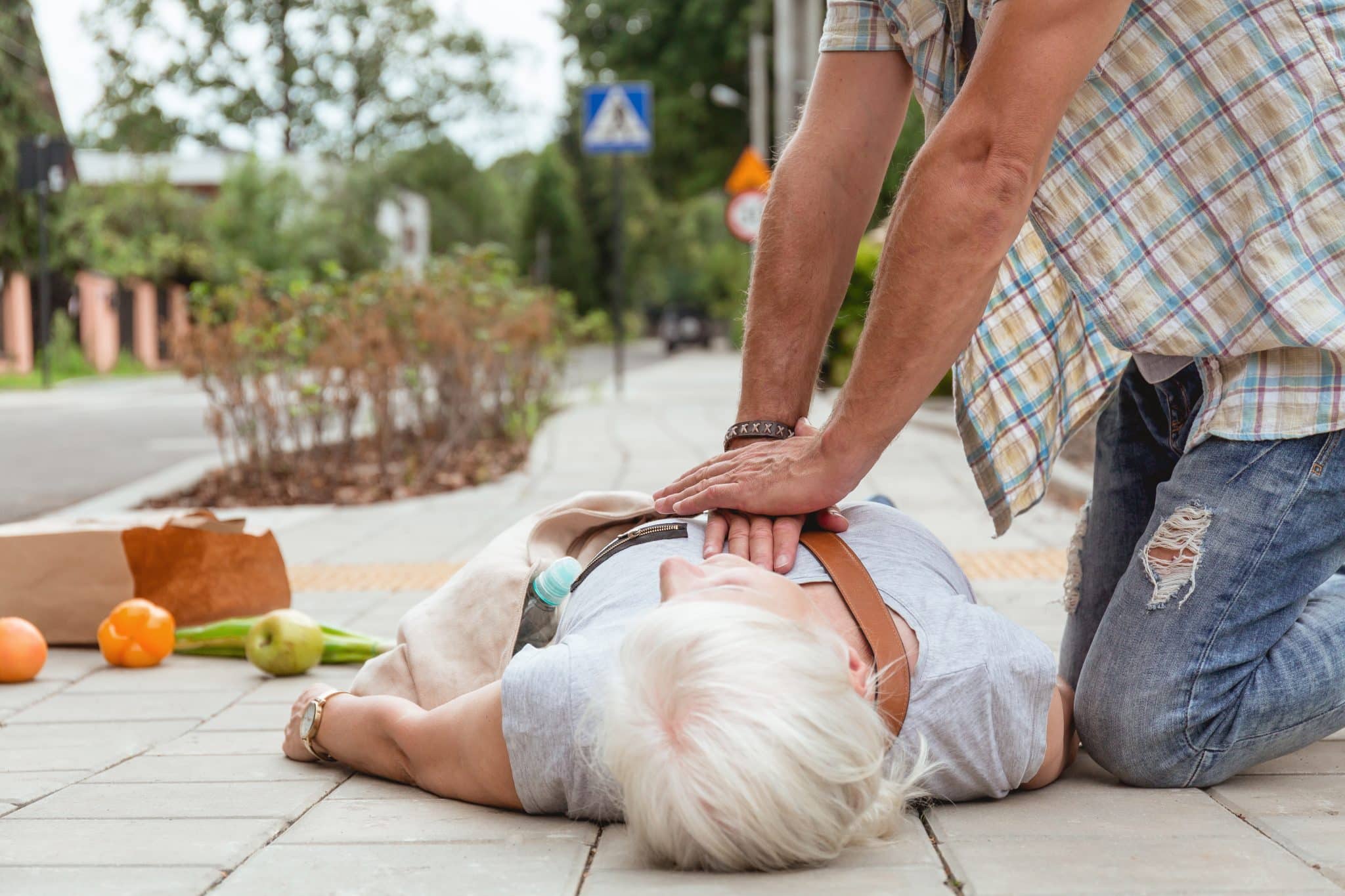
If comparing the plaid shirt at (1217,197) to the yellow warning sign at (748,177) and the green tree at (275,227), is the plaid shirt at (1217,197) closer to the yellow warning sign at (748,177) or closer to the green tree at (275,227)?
the yellow warning sign at (748,177)

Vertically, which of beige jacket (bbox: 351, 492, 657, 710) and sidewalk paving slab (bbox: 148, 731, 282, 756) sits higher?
beige jacket (bbox: 351, 492, 657, 710)

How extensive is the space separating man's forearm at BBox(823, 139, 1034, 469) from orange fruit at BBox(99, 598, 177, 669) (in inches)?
87.1

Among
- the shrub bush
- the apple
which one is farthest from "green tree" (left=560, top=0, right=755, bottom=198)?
the apple

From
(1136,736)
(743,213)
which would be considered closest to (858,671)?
(1136,736)

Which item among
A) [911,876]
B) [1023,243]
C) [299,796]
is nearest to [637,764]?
[911,876]

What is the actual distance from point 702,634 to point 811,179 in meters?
1.35

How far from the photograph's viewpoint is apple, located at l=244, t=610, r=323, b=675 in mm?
3791

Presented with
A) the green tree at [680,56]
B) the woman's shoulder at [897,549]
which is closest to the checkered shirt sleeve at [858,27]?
the woman's shoulder at [897,549]

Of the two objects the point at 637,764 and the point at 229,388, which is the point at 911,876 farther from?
the point at 229,388

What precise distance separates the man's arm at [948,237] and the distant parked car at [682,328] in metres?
44.2

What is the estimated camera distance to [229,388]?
26.5 ft

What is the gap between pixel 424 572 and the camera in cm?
557

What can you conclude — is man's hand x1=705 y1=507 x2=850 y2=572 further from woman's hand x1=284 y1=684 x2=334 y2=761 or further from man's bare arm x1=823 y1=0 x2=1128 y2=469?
woman's hand x1=284 y1=684 x2=334 y2=761

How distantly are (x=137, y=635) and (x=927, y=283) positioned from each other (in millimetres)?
2487
